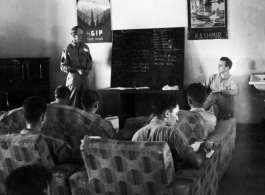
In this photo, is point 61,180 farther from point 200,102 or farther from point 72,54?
point 72,54

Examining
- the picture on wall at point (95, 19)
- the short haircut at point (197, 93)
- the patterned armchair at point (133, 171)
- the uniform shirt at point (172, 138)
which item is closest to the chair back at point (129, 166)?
the patterned armchair at point (133, 171)

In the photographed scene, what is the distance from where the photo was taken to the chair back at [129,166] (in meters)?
2.19

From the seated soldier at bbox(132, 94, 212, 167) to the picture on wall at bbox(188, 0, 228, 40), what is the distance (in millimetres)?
4166

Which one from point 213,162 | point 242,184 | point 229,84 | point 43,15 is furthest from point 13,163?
point 43,15

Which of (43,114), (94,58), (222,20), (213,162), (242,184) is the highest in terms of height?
(222,20)

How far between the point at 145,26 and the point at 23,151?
16.2 feet

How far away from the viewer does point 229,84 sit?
591 centimetres

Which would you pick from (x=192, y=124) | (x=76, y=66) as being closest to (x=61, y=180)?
→ (x=192, y=124)

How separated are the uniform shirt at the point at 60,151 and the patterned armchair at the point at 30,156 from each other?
0.06 meters

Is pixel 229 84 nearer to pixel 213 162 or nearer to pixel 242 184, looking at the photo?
pixel 242 184

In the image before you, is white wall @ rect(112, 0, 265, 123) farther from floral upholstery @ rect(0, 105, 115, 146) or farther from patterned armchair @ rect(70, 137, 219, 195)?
patterned armchair @ rect(70, 137, 219, 195)

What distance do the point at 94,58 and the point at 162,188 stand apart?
215 inches

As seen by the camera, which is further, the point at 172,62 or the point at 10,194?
the point at 172,62

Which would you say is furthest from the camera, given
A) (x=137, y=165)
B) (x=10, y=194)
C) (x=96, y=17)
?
(x=96, y=17)
